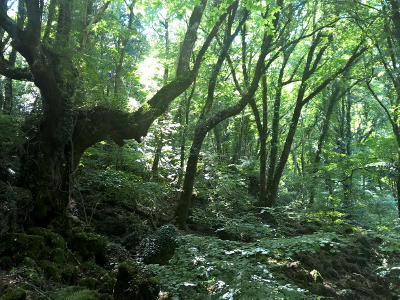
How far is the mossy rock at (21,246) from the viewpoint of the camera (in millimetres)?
4766

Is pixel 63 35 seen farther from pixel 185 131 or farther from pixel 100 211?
pixel 185 131

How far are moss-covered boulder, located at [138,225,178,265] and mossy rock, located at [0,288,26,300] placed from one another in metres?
2.98

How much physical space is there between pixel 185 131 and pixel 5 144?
254 inches

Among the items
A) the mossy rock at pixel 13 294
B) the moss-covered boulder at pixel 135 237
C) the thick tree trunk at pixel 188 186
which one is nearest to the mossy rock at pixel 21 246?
the mossy rock at pixel 13 294

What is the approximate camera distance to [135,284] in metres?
4.25

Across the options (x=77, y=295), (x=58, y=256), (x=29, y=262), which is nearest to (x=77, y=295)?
(x=77, y=295)

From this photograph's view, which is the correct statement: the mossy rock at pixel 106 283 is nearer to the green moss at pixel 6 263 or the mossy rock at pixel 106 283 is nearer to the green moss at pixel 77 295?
the green moss at pixel 77 295

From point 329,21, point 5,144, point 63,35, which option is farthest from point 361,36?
point 5,144

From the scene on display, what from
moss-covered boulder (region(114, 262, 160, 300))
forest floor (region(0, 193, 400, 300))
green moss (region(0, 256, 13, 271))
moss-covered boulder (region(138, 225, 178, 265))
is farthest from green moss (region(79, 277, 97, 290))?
moss-covered boulder (region(138, 225, 178, 265))

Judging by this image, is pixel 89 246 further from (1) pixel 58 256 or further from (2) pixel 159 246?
(2) pixel 159 246

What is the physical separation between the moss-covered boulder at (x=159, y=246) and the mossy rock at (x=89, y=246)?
2.83 ft

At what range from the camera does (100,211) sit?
349 inches

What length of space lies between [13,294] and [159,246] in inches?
134

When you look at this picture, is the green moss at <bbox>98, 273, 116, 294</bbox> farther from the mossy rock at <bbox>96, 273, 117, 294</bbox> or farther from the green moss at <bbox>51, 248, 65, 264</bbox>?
the green moss at <bbox>51, 248, 65, 264</bbox>
